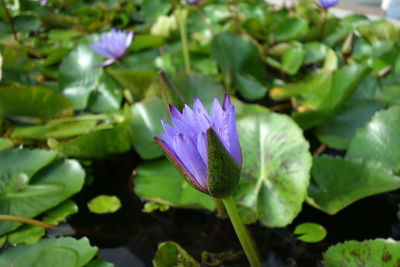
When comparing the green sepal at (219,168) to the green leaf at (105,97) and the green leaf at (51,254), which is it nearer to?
the green leaf at (51,254)

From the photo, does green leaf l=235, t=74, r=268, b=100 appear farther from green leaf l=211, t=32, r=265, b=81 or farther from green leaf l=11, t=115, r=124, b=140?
green leaf l=11, t=115, r=124, b=140

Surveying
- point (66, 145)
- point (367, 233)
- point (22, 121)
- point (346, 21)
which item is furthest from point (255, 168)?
point (346, 21)

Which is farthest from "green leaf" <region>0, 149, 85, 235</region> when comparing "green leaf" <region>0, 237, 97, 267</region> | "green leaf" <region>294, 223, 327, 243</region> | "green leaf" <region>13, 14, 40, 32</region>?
"green leaf" <region>13, 14, 40, 32</region>

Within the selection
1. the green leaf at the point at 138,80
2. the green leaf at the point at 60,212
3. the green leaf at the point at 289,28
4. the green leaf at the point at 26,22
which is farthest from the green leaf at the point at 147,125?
the green leaf at the point at 26,22

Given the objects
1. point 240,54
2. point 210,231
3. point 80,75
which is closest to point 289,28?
point 240,54

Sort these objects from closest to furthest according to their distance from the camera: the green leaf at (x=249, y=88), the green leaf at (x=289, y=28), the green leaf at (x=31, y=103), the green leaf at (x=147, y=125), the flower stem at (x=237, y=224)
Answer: the flower stem at (x=237, y=224), the green leaf at (x=147, y=125), the green leaf at (x=31, y=103), the green leaf at (x=249, y=88), the green leaf at (x=289, y=28)

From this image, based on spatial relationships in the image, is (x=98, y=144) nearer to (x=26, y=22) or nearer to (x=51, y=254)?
(x=51, y=254)
